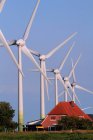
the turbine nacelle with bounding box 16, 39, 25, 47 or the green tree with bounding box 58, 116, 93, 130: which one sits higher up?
the turbine nacelle with bounding box 16, 39, 25, 47

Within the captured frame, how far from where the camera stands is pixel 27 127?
131 m

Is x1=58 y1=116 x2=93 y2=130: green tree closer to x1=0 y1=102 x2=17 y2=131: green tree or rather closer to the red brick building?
the red brick building

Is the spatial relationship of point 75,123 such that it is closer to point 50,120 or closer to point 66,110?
point 50,120

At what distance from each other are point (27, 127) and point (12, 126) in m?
18.2

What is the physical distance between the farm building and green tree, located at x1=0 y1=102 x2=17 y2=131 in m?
12.3

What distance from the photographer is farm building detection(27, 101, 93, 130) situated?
131 m

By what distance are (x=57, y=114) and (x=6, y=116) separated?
2345cm

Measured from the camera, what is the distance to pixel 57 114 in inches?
5399

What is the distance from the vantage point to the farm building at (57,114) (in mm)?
130750

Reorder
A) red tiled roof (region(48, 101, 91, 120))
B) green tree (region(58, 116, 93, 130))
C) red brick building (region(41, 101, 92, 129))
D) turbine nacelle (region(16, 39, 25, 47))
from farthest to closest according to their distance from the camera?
red tiled roof (region(48, 101, 91, 120))
red brick building (region(41, 101, 92, 129))
green tree (region(58, 116, 93, 130))
turbine nacelle (region(16, 39, 25, 47))

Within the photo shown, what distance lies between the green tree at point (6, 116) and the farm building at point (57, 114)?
12.3 metres

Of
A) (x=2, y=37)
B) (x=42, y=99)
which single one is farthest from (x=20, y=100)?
(x=2, y=37)

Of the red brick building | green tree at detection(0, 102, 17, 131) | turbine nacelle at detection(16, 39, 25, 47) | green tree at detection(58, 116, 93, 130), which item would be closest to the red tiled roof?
the red brick building

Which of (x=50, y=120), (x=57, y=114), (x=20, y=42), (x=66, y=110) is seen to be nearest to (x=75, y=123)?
(x=50, y=120)
